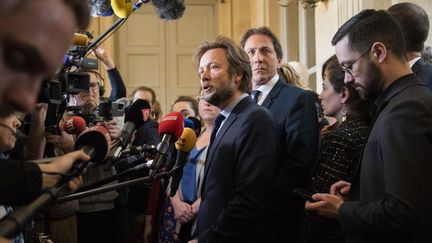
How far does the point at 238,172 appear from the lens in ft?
6.68

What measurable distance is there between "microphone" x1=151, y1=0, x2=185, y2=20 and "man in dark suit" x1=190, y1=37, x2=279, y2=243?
0.33 meters

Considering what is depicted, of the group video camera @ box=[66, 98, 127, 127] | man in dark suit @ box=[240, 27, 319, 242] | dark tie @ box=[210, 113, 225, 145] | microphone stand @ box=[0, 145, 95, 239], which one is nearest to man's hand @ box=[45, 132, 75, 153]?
video camera @ box=[66, 98, 127, 127]

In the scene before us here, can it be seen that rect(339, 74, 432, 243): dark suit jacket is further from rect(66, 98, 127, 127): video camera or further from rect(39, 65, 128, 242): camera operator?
rect(39, 65, 128, 242): camera operator

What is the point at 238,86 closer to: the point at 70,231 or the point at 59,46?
the point at 70,231

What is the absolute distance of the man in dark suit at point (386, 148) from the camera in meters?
1.41

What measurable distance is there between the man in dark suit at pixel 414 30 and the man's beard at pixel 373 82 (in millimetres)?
696

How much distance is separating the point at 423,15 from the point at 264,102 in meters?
0.76

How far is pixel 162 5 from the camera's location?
222 cm

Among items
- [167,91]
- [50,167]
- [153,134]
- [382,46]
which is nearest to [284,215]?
[382,46]

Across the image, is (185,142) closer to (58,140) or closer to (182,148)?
(182,148)

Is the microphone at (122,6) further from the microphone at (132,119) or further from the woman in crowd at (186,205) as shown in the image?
the woman in crowd at (186,205)

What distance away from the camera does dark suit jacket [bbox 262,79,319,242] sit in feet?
7.36

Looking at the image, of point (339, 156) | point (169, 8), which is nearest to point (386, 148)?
point (339, 156)

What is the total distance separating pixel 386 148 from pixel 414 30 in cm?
96
